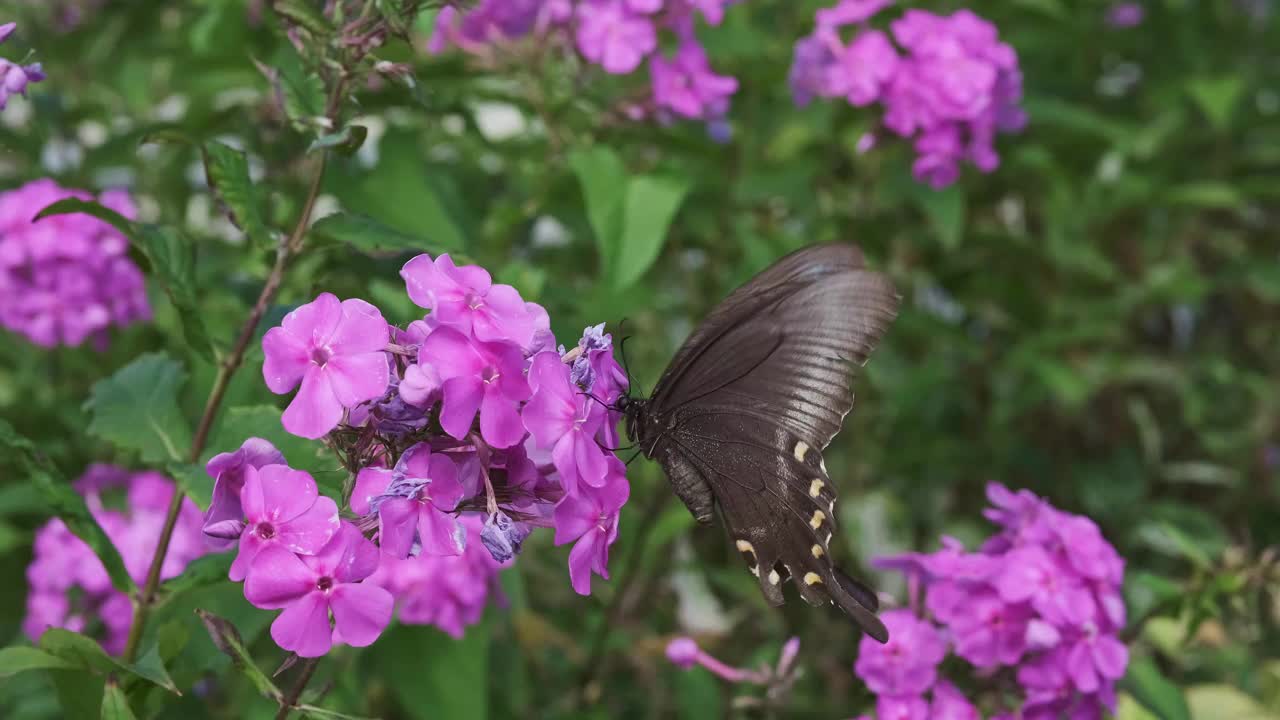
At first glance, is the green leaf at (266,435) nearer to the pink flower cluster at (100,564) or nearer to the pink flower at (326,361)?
the pink flower at (326,361)

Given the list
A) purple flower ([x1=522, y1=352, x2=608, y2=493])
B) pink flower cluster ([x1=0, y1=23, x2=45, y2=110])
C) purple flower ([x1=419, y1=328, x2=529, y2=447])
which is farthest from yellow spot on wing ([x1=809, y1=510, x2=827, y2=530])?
pink flower cluster ([x1=0, y1=23, x2=45, y2=110])

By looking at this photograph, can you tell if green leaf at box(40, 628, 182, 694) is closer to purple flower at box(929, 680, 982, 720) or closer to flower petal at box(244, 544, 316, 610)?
flower petal at box(244, 544, 316, 610)

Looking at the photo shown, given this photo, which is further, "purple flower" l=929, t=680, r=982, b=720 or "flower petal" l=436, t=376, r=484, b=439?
"purple flower" l=929, t=680, r=982, b=720

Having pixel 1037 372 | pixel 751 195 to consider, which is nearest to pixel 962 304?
pixel 1037 372

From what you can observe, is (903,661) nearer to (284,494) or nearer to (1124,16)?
(284,494)

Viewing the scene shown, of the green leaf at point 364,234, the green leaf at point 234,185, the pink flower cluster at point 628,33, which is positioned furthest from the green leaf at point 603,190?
the green leaf at point 234,185

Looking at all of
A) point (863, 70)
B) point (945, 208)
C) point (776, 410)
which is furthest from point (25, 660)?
point (945, 208)
